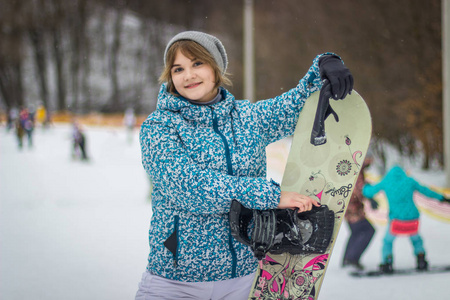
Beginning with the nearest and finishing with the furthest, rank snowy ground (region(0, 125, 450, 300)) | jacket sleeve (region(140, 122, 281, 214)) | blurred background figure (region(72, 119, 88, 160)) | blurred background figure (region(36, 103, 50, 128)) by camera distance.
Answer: jacket sleeve (region(140, 122, 281, 214)), snowy ground (region(0, 125, 450, 300)), blurred background figure (region(72, 119, 88, 160)), blurred background figure (region(36, 103, 50, 128))

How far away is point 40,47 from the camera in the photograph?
21047 mm

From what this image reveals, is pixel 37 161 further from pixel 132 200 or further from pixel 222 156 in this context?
pixel 222 156

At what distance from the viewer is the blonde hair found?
149 centimetres

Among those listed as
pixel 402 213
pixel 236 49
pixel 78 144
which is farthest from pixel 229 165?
pixel 236 49

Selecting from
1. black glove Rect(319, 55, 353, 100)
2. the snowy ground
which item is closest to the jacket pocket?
black glove Rect(319, 55, 353, 100)

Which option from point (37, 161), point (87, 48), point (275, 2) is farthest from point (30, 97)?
point (275, 2)

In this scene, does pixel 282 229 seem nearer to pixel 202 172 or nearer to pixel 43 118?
pixel 202 172

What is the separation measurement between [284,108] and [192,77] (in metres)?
0.38

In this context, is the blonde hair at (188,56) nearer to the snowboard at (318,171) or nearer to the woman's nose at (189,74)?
the woman's nose at (189,74)

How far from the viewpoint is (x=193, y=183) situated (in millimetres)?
1313

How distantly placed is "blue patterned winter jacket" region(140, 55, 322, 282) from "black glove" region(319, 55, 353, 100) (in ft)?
0.96

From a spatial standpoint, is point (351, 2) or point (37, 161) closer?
point (351, 2)

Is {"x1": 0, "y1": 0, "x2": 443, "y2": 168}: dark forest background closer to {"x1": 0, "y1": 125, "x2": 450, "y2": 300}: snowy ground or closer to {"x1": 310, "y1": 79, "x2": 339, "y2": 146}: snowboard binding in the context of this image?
{"x1": 310, "y1": 79, "x2": 339, "y2": 146}: snowboard binding

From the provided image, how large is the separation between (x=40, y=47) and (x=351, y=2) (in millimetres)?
16914
